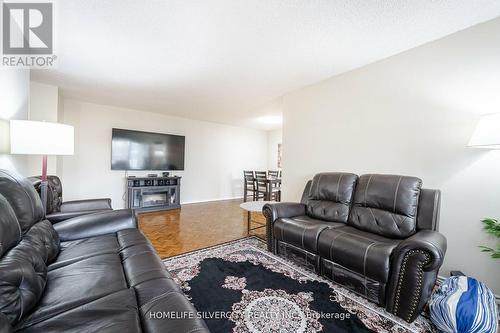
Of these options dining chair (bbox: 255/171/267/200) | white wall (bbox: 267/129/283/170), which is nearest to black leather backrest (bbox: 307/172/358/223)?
dining chair (bbox: 255/171/267/200)

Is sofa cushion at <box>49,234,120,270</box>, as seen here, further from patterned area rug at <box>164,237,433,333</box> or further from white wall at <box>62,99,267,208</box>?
white wall at <box>62,99,267,208</box>

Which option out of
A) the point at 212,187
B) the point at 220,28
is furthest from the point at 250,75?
the point at 212,187

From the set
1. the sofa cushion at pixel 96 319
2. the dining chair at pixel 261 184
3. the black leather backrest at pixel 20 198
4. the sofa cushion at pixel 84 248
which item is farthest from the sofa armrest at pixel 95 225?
the dining chair at pixel 261 184

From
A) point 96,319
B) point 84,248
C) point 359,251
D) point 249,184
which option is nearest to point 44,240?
point 84,248

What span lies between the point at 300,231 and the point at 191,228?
6.56 feet

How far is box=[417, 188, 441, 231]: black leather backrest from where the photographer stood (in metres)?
1.86

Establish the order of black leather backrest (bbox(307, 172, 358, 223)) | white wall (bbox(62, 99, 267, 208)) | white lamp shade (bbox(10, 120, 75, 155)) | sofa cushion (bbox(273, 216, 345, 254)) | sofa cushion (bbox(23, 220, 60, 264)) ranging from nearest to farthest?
sofa cushion (bbox(23, 220, 60, 264)) < white lamp shade (bbox(10, 120, 75, 155)) < sofa cushion (bbox(273, 216, 345, 254)) < black leather backrest (bbox(307, 172, 358, 223)) < white wall (bbox(62, 99, 267, 208))

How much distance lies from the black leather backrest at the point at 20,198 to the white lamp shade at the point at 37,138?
18.0 inches

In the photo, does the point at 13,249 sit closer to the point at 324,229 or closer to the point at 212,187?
the point at 324,229

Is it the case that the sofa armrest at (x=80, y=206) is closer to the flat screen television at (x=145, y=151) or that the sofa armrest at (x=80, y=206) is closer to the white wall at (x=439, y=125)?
the flat screen television at (x=145, y=151)

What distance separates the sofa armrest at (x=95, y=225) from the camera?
1691 millimetres

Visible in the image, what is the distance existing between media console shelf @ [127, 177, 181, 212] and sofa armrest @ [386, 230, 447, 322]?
442cm

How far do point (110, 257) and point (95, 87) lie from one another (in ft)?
10.5

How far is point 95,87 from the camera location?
3.43m
